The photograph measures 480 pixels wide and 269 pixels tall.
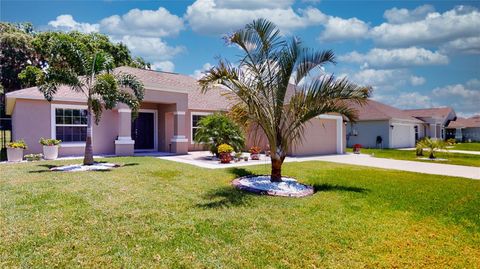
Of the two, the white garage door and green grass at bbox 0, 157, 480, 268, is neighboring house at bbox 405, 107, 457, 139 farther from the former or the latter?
green grass at bbox 0, 157, 480, 268

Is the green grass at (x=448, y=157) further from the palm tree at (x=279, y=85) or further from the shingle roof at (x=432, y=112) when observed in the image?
the shingle roof at (x=432, y=112)

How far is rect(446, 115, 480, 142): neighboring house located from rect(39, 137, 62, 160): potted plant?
55340 millimetres

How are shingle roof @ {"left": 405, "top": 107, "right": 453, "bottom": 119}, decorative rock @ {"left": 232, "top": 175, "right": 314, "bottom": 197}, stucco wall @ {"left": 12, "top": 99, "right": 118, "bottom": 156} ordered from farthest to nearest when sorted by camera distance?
shingle roof @ {"left": 405, "top": 107, "right": 453, "bottom": 119} < stucco wall @ {"left": 12, "top": 99, "right": 118, "bottom": 156} < decorative rock @ {"left": 232, "top": 175, "right": 314, "bottom": 197}

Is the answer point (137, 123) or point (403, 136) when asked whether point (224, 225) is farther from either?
point (403, 136)

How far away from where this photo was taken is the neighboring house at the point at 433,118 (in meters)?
41.2

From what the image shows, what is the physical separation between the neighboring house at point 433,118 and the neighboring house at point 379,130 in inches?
285

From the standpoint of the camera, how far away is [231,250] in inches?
188

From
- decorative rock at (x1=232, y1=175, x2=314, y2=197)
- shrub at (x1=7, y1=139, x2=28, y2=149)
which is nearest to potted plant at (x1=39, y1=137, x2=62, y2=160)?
shrub at (x1=7, y1=139, x2=28, y2=149)

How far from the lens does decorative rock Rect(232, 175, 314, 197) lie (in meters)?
8.64

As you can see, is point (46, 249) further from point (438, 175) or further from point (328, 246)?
point (438, 175)

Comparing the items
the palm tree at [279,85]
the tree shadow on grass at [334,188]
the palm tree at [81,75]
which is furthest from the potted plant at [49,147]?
the tree shadow on grass at [334,188]

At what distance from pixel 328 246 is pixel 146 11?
1653 centimetres

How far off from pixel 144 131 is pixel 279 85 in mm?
13975

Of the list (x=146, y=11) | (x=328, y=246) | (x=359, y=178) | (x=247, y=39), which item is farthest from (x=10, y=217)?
(x=146, y=11)
